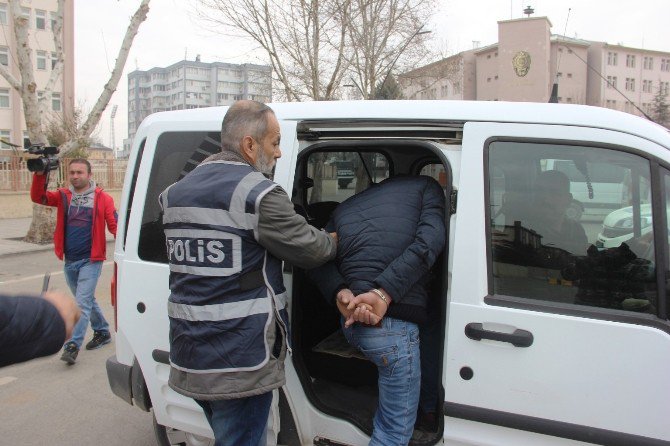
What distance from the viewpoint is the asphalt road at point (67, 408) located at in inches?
131

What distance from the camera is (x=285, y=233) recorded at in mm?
1891

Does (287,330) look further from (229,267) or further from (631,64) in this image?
(631,64)

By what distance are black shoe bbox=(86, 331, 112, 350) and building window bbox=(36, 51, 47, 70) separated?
40117 millimetres

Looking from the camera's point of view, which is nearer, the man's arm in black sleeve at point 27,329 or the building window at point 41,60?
the man's arm in black sleeve at point 27,329

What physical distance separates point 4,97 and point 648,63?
67964mm

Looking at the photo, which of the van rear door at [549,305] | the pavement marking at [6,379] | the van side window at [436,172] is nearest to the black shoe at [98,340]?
the pavement marking at [6,379]

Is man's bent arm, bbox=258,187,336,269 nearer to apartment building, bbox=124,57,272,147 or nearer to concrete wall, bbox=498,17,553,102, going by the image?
concrete wall, bbox=498,17,553,102

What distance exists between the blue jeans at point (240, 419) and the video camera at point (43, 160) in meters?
3.01

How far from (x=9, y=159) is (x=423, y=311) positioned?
17.6 metres

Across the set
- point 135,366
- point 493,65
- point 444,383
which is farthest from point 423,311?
point 493,65

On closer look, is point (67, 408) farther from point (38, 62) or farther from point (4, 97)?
point (38, 62)

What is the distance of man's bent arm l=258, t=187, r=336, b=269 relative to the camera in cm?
187

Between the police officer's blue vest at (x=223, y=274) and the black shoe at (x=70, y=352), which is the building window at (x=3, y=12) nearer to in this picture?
the black shoe at (x=70, y=352)

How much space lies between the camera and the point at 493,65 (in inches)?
1385
